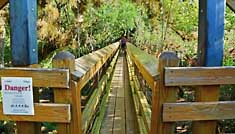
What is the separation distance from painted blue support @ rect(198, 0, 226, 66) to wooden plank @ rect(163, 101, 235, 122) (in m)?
0.24

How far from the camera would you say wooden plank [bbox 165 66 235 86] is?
211 cm

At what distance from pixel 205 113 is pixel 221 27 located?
1.62 feet

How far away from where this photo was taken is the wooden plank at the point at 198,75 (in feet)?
6.91

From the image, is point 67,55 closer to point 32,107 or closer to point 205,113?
point 32,107

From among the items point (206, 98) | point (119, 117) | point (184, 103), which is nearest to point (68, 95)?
point (184, 103)

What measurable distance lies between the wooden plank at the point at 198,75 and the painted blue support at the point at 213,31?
11cm

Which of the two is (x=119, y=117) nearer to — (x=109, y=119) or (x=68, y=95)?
(x=109, y=119)

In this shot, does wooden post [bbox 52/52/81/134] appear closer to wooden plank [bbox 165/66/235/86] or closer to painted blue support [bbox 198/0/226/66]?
wooden plank [bbox 165/66/235/86]

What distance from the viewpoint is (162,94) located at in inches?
84.3

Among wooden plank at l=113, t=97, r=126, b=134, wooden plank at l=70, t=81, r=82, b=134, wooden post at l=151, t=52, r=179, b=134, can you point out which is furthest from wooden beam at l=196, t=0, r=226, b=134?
wooden plank at l=113, t=97, r=126, b=134

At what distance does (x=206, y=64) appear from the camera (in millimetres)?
2232

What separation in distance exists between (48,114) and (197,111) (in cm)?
81

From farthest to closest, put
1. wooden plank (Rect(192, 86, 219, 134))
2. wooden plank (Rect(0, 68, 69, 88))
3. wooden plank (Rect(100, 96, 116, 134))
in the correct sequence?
wooden plank (Rect(100, 96, 116, 134)) < wooden plank (Rect(192, 86, 219, 134)) < wooden plank (Rect(0, 68, 69, 88))

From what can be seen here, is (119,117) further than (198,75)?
Yes
